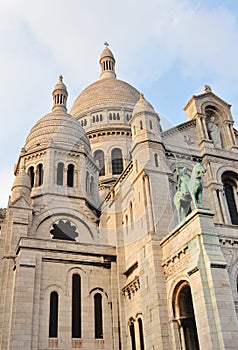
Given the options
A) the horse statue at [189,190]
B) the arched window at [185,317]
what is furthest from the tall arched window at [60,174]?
the arched window at [185,317]

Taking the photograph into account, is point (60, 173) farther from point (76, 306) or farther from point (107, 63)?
point (107, 63)

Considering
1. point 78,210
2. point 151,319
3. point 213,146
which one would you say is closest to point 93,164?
point 78,210

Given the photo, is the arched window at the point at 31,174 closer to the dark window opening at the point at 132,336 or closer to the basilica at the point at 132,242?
the basilica at the point at 132,242

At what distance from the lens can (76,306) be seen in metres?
22.4

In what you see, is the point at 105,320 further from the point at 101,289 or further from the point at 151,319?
the point at 151,319

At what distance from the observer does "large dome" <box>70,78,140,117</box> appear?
1887 inches

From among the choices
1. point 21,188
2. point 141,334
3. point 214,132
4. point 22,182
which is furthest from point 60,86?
point 141,334

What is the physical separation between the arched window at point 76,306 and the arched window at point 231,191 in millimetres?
10207

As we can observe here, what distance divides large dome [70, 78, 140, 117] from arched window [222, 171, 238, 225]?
2326 cm

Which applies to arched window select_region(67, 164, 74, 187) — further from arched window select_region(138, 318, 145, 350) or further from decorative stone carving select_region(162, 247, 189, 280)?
decorative stone carving select_region(162, 247, 189, 280)

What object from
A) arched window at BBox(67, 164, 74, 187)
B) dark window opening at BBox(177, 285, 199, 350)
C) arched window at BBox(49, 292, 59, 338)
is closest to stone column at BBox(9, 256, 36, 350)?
arched window at BBox(49, 292, 59, 338)

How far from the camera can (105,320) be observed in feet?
73.9

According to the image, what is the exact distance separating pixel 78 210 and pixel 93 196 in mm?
3218

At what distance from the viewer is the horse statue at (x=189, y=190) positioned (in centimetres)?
1877
